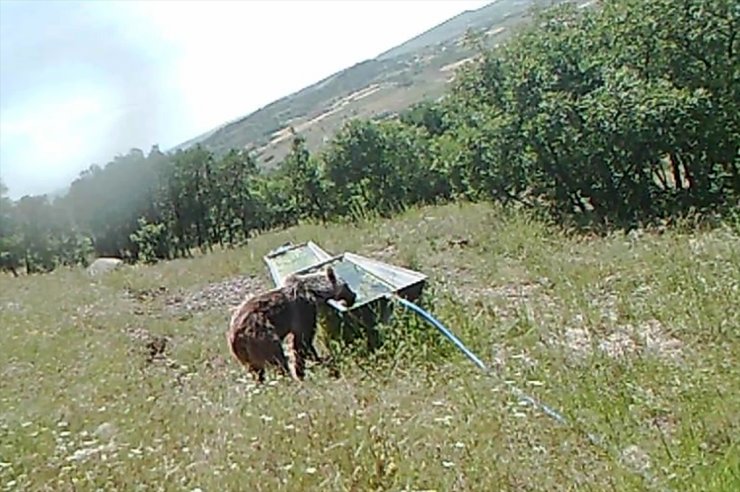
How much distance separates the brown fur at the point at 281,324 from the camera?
21.9 feet

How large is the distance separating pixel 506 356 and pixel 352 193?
39355 mm

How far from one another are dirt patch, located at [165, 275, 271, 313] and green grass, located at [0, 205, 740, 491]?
267 cm

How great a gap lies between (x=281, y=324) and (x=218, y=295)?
25.6 feet

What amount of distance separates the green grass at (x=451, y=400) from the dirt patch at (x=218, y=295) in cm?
267

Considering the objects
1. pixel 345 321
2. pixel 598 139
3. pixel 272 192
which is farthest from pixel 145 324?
pixel 272 192

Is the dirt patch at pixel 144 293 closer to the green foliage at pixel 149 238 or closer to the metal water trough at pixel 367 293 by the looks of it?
the metal water trough at pixel 367 293

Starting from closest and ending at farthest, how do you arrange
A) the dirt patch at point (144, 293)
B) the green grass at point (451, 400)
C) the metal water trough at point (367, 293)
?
the green grass at point (451, 400)
the metal water trough at point (367, 293)
the dirt patch at point (144, 293)

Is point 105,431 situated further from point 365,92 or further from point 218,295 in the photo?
point 365,92

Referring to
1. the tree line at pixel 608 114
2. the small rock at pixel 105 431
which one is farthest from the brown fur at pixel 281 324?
the tree line at pixel 608 114

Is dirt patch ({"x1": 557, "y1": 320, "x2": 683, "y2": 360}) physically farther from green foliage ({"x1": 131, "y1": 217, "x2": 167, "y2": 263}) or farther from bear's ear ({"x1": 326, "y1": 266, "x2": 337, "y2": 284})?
green foliage ({"x1": 131, "y1": 217, "x2": 167, "y2": 263})

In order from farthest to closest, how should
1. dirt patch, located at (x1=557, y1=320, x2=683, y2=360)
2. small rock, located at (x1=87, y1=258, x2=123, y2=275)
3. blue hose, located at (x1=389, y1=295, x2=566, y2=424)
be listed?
small rock, located at (x1=87, y1=258, x2=123, y2=275), dirt patch, located at (x1=557, y1=320, x2=683, y2=360), blue hose, located at (x1=389, y1=295, x2=566, y2=424)

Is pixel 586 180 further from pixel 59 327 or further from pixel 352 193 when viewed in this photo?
pixel 352 193

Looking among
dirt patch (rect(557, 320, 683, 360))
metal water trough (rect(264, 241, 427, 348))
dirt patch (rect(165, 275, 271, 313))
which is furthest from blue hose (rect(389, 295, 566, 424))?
dirt patch (rect(165, 275, 271, 313))

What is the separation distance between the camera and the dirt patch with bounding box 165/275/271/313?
13447 millimetres
